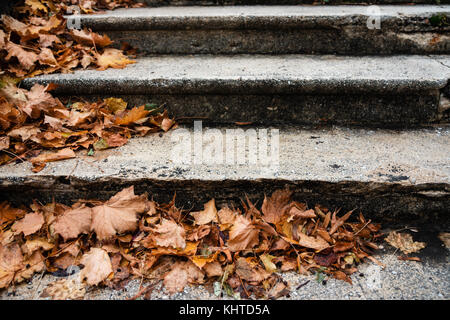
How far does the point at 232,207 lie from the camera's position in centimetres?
137

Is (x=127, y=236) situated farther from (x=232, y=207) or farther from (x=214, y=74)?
(x=214, y=74)

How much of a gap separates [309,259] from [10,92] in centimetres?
173

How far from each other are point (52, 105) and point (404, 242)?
1868mm

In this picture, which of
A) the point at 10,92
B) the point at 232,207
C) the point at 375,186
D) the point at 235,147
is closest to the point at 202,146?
the point at 235,147

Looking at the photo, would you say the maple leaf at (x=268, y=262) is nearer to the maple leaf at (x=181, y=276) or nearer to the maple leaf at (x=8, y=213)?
the maple leaf at (x=181, y=276)

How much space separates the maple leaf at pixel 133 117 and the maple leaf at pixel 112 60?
0.41 meters

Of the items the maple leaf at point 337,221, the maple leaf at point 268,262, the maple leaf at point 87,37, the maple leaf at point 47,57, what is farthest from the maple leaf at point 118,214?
the maple leaf at point 87,37

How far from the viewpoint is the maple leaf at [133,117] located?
61.2 inches

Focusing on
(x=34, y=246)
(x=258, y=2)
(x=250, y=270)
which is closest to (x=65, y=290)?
(x=34, y=246)

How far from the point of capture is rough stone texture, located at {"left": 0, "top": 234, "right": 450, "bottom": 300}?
1080 millimetres

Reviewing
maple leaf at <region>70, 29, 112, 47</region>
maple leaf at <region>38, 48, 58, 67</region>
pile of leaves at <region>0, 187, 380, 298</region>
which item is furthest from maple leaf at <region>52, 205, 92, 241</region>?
maple leaf at <region>70, 29, 112, 47</region>

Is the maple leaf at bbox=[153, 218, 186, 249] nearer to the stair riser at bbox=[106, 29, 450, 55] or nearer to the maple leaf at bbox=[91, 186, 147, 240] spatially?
the maple leaf at bbox=[91, 186, 147, 240]

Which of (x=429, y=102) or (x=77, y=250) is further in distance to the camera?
(x=429, y=102)

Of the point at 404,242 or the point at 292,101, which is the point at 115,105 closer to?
the point at 292,101
